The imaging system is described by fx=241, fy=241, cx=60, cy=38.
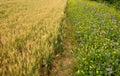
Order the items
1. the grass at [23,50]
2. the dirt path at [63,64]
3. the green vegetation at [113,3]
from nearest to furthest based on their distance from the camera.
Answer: the grass at [23,50], the dirt path at [63,64], the green vegetation at [113,3]

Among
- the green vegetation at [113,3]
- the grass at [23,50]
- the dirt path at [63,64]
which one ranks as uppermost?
the grass at [23,50]

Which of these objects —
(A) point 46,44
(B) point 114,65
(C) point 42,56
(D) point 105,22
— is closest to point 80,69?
(B) point 114,65

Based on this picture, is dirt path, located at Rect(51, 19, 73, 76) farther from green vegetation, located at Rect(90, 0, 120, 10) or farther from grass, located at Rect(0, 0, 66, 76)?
green vegetation, located at Rect(90, 0, 120, 10)

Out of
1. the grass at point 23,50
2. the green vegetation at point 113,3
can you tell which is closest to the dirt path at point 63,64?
the grass at point 23,50

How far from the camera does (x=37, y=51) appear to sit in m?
4.93

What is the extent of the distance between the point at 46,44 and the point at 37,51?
0.33m

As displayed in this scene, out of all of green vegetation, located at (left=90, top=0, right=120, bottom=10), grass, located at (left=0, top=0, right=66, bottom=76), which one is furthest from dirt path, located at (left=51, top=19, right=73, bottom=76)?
green vegetation, located at (left=90, top=0, right=120, bottom=10)

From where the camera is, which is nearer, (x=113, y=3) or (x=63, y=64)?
(x=63, y=64)

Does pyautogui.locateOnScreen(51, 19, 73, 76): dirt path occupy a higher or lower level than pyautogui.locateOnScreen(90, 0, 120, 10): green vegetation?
higher

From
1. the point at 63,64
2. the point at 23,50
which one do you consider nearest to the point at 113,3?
the point at 63,64

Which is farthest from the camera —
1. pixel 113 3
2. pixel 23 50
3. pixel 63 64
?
pixel 113 3

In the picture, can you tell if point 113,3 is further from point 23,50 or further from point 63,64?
point 23,50

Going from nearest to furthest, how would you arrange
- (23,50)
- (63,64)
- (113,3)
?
(63,64) → (23,50) → (113,3)

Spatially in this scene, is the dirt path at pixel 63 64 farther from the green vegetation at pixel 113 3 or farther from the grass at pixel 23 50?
the green vegetation at pixel 113 3
